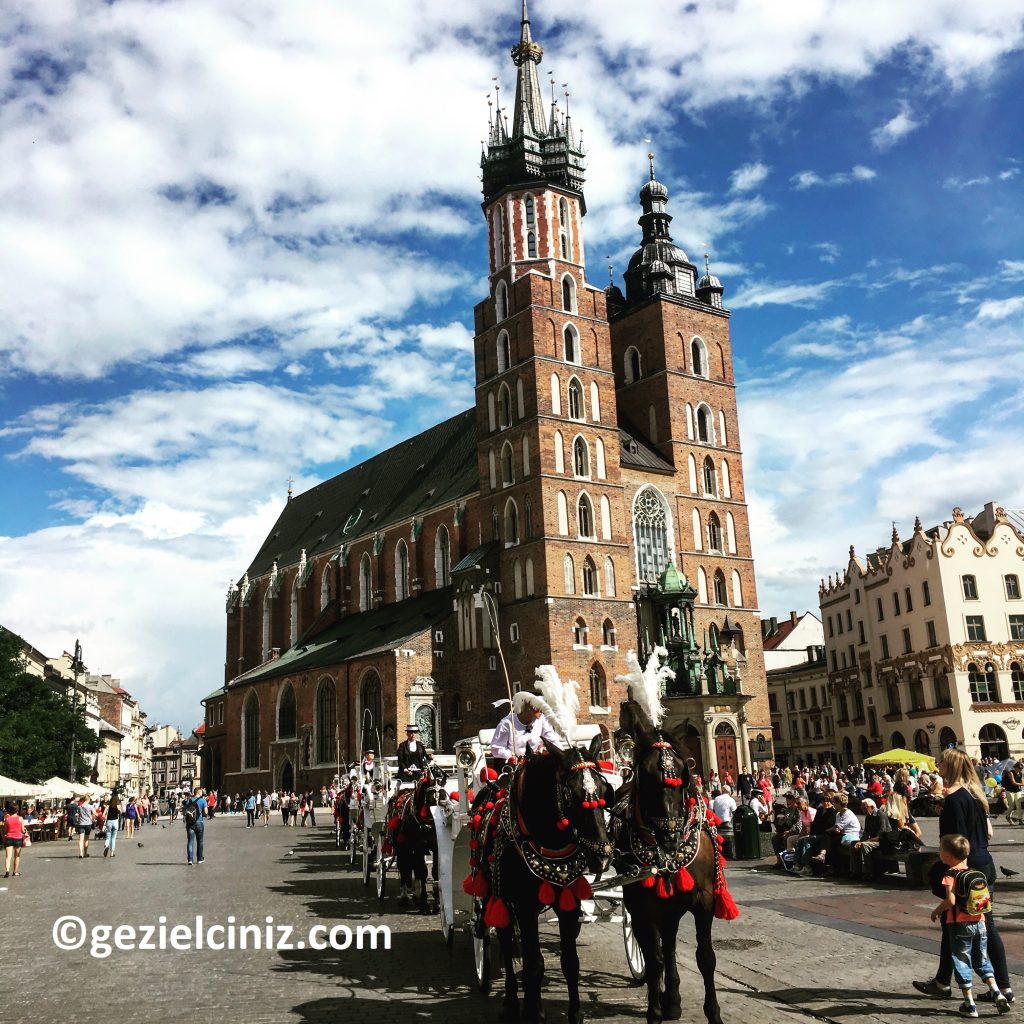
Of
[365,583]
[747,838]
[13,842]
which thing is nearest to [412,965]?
[747,838]

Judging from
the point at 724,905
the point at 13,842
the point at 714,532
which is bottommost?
the point at 13,842

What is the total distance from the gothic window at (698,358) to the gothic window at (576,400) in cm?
756

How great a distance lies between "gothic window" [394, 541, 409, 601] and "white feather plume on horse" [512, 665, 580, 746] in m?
44.2

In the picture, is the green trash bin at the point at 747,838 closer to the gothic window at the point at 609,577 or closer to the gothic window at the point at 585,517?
the gothic window at the point at 609,577

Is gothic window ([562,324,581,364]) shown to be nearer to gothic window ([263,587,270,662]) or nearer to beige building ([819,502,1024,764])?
beige building ([819,502,1024,764])

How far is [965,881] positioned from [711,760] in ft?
108

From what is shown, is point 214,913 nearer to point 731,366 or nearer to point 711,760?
point 711,760

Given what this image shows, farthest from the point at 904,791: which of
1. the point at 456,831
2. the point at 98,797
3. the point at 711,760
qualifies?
the point at 98,797

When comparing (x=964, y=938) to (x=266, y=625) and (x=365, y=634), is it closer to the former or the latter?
(x=365, y=634)

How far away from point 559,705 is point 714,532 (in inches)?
1540

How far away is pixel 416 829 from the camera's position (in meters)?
12.6

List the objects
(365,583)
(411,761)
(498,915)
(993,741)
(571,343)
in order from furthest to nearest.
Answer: (365,583), (993,741), (571,343), (411,761), (498,915)

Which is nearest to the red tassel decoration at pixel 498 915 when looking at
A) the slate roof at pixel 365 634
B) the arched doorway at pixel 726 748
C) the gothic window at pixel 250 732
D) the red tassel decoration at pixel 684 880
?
the red tassel decoration at pixel 684 880

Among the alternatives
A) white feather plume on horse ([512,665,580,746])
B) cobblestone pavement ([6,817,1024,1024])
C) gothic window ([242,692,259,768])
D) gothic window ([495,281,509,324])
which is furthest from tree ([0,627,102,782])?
white feather plume on horse ([512,665,580,746])
